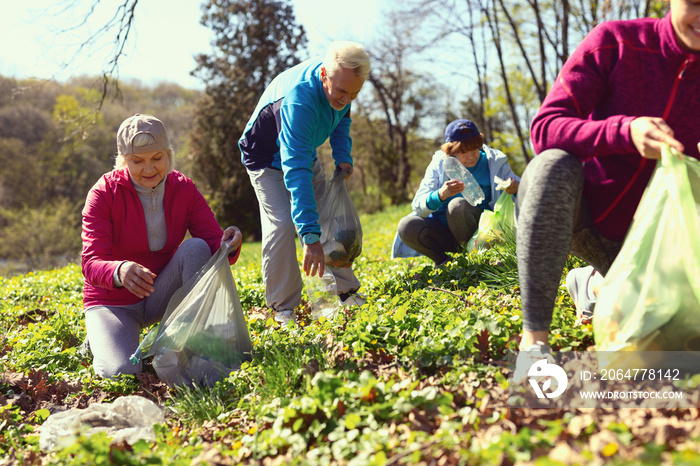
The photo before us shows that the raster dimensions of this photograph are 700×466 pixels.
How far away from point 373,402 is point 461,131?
2.85m

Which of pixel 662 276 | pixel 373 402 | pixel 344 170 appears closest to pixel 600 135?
pixel 662 276

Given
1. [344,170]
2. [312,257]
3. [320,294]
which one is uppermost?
[344,170]

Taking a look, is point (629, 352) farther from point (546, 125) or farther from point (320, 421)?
point (320, 421)

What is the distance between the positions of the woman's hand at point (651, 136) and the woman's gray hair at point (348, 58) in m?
1.70

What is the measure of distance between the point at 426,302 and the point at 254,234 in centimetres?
1998

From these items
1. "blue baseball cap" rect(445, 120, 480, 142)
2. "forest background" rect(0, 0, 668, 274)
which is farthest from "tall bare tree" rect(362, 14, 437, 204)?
"blue baseball cap" rect(445, 120, 480, 142)

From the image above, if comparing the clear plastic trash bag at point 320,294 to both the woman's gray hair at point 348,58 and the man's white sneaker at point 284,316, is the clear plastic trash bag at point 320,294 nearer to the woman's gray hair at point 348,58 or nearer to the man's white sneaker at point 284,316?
the man's white sneaker at point 284,316

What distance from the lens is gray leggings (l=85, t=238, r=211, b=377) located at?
2.88m

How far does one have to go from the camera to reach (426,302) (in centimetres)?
299

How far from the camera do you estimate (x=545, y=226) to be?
187 centimetres

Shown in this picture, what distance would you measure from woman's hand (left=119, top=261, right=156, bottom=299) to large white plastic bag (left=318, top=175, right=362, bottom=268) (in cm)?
138

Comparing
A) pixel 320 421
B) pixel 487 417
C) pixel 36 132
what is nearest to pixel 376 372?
pixel 320 421

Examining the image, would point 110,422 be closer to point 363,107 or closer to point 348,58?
point 348,58

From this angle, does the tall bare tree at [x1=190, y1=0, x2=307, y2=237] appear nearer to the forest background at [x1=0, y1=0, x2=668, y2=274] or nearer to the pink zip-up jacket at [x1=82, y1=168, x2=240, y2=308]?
the forest background at [x1=0, y1=0, x2=668, y2=274]
